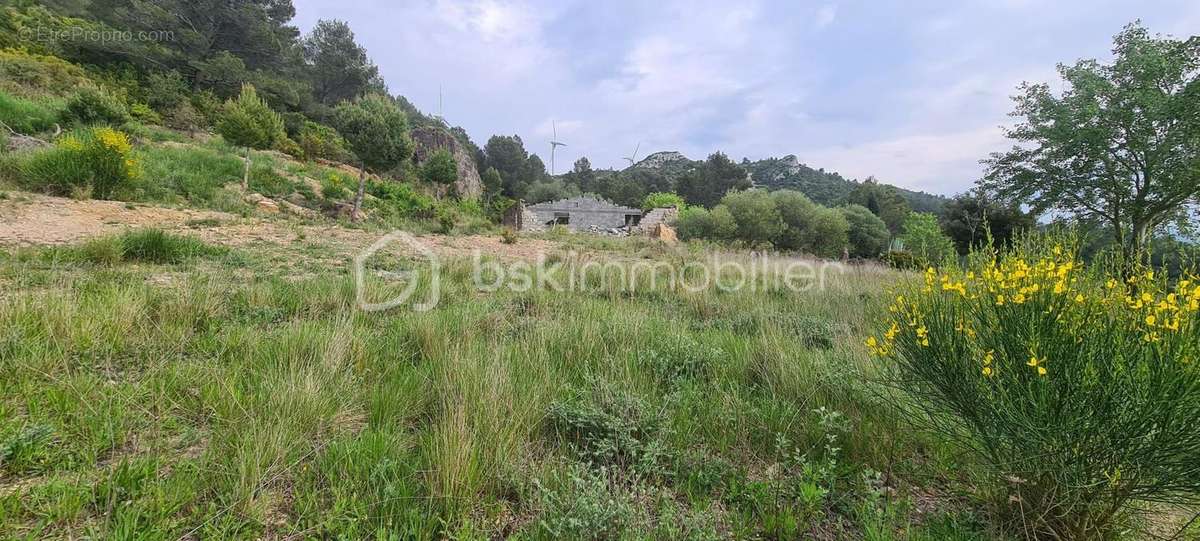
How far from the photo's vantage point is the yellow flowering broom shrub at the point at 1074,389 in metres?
1.20

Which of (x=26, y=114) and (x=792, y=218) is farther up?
(x=26, y=114)

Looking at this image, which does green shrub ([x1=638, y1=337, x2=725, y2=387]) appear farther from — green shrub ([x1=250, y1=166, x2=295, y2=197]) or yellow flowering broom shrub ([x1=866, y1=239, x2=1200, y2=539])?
green shrub ([x1=250, y1=166, x2=295, y2=197])

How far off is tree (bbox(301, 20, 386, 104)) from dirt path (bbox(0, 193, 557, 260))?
22.8 meters

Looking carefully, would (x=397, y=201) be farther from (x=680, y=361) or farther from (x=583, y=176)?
(x=583, y=176)

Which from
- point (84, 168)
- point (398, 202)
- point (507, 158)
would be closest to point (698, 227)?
point (398, 202)

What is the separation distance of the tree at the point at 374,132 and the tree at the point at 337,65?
1905 cm

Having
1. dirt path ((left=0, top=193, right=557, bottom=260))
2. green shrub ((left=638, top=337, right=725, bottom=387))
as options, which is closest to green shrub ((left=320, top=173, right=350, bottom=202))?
dirt path ((left=0, top=193, right=557, bottom=260))

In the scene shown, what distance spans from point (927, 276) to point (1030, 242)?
0.64 metres

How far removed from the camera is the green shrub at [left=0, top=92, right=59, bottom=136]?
966cm

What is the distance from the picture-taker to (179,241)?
4.97 m

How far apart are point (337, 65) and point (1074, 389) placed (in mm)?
34535

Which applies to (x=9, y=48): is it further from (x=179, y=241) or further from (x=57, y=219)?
(x=179, y=241)

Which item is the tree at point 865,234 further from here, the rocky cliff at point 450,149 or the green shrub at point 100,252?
the green shrub at point 100,252

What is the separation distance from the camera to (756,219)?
2295 centimetres
